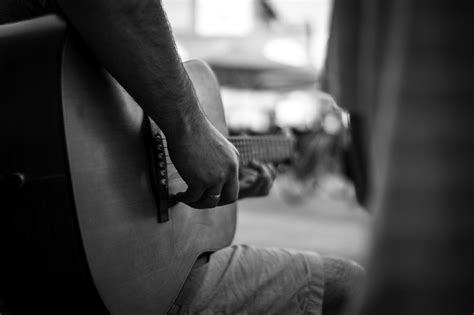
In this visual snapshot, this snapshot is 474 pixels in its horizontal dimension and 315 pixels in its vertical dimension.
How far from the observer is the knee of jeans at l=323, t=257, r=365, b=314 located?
1064 millimetres

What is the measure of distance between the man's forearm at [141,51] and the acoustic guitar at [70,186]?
5 centimetres

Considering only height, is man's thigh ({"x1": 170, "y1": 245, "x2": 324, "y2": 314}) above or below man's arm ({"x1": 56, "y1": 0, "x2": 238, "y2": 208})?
below

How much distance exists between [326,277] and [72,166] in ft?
1.88

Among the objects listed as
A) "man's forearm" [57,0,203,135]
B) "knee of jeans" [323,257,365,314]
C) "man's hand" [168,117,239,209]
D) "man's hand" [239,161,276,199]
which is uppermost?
"man's forearm" [57,0,203,135]

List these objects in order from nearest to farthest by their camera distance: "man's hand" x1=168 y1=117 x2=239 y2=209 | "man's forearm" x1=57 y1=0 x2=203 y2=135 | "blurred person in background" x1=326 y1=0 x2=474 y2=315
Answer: "blurred person in background" x1=326 y1=0 x2=474 y2=315 < "man's forearm" x1=57 y1=0 x2=203 y2=135 < "man's hand" x1=168 y1=117 x2=239 y2=209

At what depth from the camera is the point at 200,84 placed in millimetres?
1167

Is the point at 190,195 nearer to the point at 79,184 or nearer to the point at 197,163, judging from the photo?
the point at 197,163

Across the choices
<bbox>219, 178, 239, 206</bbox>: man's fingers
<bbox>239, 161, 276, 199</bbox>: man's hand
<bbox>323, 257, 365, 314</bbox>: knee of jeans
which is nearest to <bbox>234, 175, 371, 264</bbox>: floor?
<bbox>239, 161, 276, 199</bbox>: man's hand

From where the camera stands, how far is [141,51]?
0.74 meters

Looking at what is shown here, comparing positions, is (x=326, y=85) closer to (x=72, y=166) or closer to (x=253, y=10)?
(x=72, y=166)

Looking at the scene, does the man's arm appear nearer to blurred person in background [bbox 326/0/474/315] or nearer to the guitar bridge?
the guitar bridge

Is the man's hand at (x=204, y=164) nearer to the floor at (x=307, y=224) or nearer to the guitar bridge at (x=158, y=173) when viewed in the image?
the guitar bridge at (x=158, y=173)

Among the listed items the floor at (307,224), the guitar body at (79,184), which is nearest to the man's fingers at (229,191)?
the guitar body at (79,184)

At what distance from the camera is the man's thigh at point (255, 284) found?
36.7 inches
